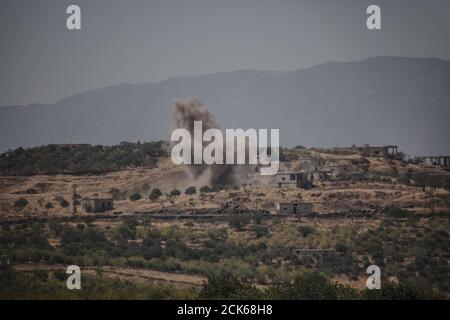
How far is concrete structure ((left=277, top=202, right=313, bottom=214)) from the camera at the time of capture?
8746cm

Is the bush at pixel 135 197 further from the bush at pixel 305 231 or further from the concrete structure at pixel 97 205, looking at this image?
the bush at pixel 305 231

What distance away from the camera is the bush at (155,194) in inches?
3846

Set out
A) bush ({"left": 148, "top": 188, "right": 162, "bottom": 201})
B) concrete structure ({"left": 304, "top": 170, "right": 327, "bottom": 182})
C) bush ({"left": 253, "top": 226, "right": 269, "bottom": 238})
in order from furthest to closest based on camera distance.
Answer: concrete structure ({"left": 304, "top": 170, "right": 327, "bottom": 182}) → bush ({"left": 148, "top": 188, "right": 162, "bottom": 201}) → bush ({"left": 253, "top": 226, "right": 269, "bottom": 238})

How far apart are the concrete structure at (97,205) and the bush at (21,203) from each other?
599 cm

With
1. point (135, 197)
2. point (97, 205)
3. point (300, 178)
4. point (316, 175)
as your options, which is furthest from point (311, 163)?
point (97, 205)

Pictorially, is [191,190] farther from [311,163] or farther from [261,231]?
[261,231]

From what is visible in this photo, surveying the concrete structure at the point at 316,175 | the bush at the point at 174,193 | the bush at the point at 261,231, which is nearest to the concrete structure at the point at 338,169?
the concrete structure at the point at 316,175

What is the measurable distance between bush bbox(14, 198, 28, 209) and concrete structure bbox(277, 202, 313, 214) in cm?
2287

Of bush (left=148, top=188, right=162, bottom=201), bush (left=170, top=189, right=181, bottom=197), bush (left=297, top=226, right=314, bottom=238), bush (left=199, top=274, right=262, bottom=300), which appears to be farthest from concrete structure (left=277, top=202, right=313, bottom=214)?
bush (left=199, top=274, right=262, bottom=300)

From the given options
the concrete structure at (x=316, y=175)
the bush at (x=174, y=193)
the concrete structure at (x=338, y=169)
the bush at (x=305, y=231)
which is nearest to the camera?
the bush at (x=305, y=231)

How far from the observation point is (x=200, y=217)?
87.0m

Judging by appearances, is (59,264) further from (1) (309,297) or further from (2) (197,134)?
(2) (197,134)

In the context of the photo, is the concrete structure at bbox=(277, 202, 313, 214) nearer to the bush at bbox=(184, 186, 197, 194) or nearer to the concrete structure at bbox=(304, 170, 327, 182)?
the concrete structure at bbox=(304, 170, 327, 182)
